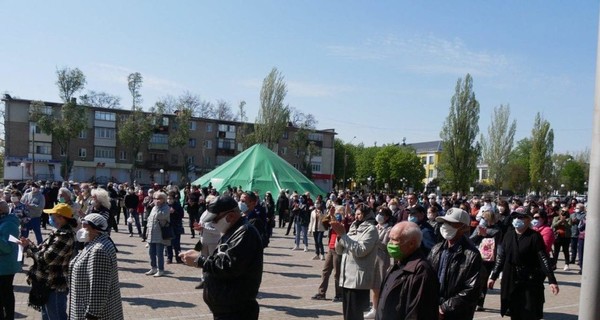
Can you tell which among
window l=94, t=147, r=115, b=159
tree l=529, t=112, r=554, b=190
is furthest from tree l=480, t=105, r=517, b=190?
window l=94, t=147, r=115, b=159

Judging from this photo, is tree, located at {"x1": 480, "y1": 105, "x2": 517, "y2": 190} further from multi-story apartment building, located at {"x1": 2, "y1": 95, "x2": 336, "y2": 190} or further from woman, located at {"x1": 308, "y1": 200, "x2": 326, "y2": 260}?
woman, located at {"x1": 308, "y1": 200, "x2": 326, "y2": 260}

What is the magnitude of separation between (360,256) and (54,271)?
3598 millimetres

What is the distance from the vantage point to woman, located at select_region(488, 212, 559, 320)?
21.9ft

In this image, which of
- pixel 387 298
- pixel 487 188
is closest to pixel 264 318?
pixel 387 298

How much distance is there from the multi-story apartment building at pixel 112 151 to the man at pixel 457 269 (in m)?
59.1

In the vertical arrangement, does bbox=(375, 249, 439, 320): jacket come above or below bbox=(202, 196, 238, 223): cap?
below

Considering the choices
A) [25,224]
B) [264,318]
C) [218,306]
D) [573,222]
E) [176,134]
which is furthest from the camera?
[176,134]

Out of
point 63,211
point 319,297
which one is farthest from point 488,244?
point 63,211

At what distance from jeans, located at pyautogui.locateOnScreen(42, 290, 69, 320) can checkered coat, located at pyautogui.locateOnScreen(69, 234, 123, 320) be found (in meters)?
1.25

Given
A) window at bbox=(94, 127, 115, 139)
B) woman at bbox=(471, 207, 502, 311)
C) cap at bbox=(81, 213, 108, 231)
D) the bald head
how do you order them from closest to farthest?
1. the bald head
2. cap at bbox=(81, 213, 108, 231)
3. woman at bbox=(471, 207, 502, 311)
4. window at bbox=(94, 127, 115, 139)

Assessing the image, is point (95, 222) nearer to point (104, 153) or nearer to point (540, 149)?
point (104, 153)

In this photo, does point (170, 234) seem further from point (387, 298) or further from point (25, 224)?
point (387, 298)

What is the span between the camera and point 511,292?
6.85 metres

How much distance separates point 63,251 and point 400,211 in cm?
995
